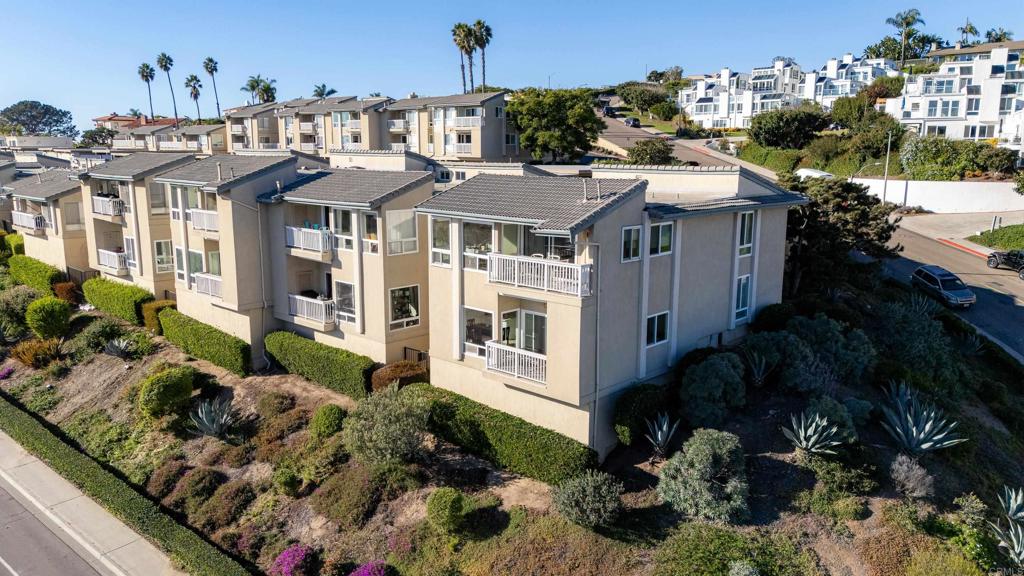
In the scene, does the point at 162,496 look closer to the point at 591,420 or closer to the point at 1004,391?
the point at 591,420

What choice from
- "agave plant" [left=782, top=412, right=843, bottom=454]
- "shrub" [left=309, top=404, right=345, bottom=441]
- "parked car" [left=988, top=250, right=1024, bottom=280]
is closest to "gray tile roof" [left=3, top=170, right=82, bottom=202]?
"shrub" [left=309, top=404, right=345, bottom=441]

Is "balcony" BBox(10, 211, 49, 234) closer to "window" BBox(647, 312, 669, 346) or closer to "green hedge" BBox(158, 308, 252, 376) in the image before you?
"green hedge" BBox(158, 308, 252, 376)

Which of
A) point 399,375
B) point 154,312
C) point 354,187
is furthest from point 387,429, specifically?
point 154,312

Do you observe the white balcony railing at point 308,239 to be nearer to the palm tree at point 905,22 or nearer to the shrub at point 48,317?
the shrub at point 48,317

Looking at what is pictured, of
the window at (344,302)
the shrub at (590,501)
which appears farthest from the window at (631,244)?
the window at (344,302)

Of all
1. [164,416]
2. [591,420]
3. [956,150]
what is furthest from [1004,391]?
[956,150]

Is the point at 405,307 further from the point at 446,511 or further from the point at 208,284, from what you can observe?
the point at 208,284
